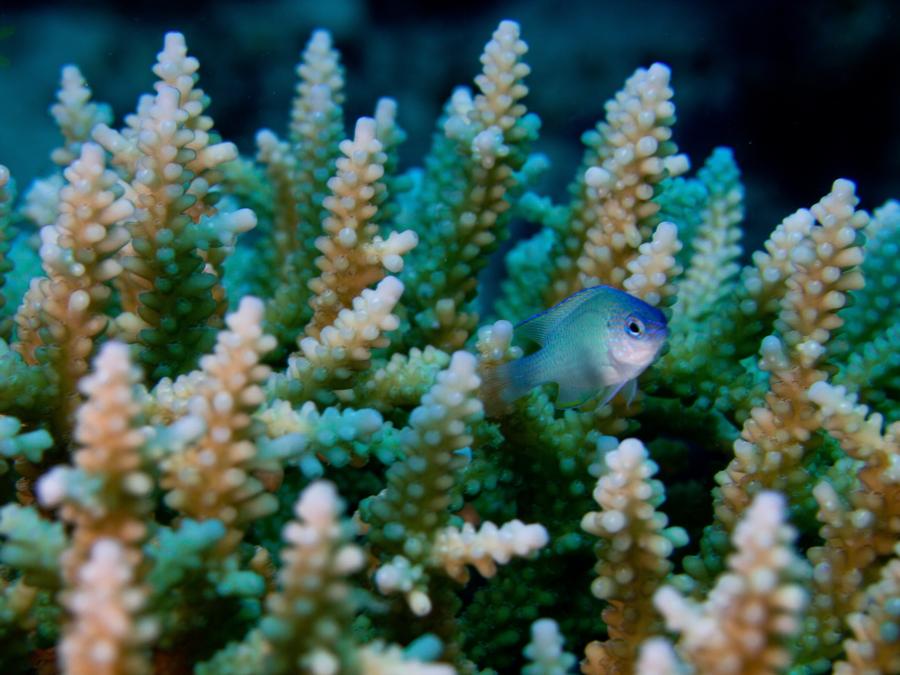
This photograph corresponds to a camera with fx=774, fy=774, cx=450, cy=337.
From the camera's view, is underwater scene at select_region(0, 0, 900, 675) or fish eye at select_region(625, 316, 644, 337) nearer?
underwater scene at select_region(0, 0, 900, 675)

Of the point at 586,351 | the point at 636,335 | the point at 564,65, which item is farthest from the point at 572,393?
the point at 564,65

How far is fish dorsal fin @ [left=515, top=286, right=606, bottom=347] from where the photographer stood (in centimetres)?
254

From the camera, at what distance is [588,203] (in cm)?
320

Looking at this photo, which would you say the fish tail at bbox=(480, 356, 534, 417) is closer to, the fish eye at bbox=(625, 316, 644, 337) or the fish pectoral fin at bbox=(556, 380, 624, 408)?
the fish pectoral fin at bbox=(556, 380, 624, 408)

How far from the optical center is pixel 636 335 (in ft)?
8.04

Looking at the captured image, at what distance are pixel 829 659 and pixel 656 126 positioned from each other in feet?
6.03

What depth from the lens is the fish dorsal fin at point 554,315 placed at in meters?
2.54

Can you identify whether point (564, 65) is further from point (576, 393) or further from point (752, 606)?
point (752, 606)

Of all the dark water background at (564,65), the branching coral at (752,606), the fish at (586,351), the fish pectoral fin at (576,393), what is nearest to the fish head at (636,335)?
the fish at (586,351)

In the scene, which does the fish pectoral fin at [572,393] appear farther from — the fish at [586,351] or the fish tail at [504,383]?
the fish tail at [504,383]

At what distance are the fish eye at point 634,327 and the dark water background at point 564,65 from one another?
19.6ft

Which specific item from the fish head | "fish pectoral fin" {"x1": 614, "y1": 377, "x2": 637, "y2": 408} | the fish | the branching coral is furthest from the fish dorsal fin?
the branching coral

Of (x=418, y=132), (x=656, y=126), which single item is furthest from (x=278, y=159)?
(x=418, y=132)

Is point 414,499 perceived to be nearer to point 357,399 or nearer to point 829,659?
point 357,399
